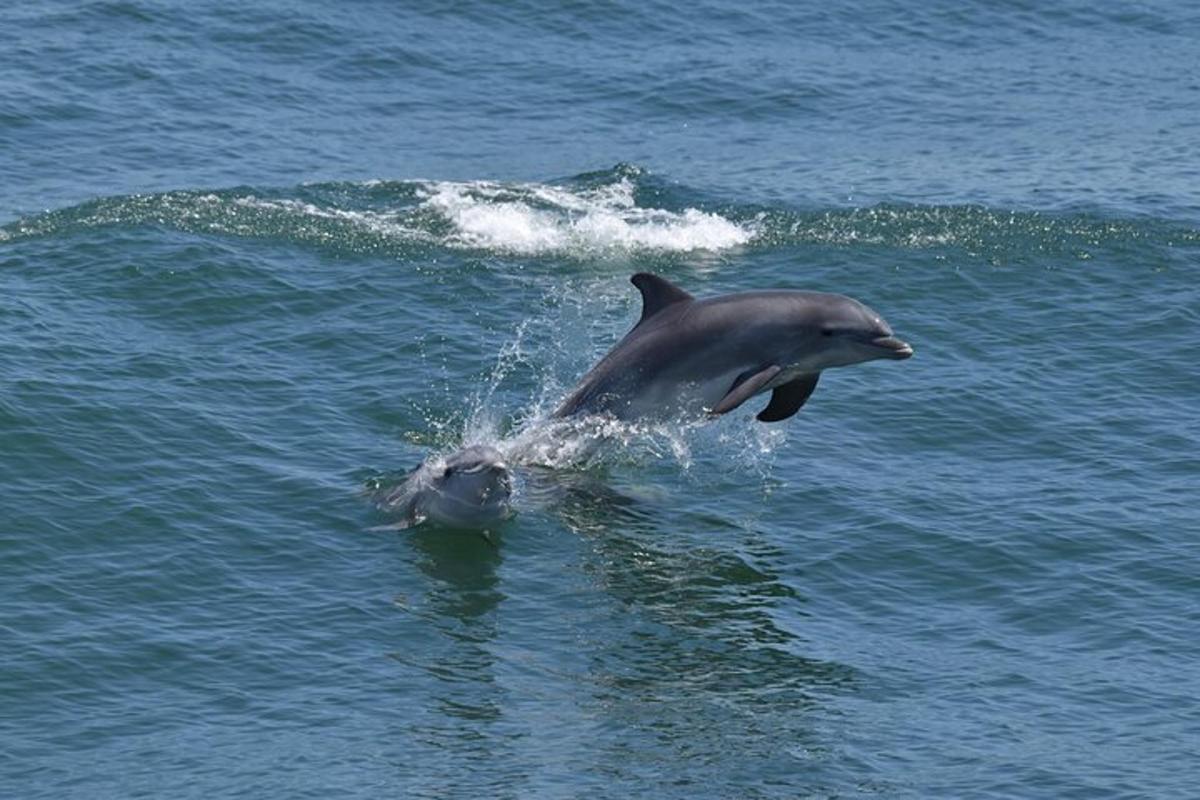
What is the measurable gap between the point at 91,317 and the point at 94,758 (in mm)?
13402

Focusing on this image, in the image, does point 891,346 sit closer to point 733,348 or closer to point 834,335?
point 834,335

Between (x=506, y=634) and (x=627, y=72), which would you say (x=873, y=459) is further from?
(x=627, y=72)

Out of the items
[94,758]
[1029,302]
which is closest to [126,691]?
[94,758]

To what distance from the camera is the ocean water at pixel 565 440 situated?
2322 cm

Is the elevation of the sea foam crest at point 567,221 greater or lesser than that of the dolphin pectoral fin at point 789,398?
lesser

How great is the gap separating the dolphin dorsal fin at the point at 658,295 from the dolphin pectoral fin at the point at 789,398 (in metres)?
1.57

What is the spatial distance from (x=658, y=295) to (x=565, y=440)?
2.19m

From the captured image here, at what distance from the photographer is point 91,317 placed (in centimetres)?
3459

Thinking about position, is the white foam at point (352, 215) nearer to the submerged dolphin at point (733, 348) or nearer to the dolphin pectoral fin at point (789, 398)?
the submerged dolphin at point (733, 348)

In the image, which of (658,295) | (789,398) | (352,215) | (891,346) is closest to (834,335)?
(891,346)

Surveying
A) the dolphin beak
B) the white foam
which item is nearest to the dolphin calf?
the dolphin beak

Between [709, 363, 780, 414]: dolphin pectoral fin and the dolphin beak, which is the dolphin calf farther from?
the dolphin beak

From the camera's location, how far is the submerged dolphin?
2845 cm

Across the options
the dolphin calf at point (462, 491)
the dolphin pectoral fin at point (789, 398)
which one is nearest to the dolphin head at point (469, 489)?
the dolphin calf at point (462, 491)
